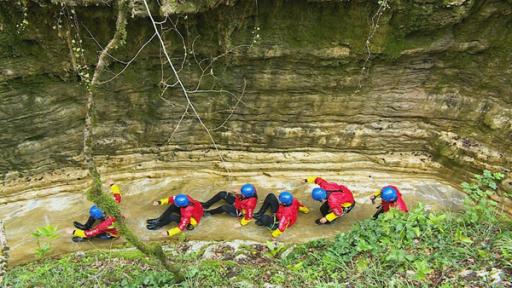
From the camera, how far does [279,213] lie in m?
7.54

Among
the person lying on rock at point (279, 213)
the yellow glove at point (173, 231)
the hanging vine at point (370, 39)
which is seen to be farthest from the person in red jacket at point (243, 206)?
the hanging vine at point (370, 39)

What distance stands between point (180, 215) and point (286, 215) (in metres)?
1.94

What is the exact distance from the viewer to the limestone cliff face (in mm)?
6652

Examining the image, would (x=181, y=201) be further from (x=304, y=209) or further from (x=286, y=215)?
(x=304, y=209)

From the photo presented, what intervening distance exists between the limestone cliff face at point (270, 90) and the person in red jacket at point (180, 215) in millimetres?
1125

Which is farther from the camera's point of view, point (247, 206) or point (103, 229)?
point (247, 206)

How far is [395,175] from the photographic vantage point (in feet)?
28.0

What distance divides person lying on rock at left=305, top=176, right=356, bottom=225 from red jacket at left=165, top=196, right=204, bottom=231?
2142 mm

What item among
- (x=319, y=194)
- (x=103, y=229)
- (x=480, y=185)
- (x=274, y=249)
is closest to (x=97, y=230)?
(x=103, y=229)

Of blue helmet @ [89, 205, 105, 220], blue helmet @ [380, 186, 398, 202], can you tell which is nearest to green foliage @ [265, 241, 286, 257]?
blue helmet @ [380, 186, 398, 202]

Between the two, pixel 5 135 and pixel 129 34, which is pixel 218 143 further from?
pixel 5 135

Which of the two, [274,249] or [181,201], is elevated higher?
[181,201]

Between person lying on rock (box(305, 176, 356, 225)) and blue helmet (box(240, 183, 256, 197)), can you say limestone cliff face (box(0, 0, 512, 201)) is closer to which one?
blue helmet (box(240, 183, 256, 197))

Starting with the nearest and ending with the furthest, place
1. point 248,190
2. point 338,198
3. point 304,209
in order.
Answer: point 338,198, point 248,190, point 304,209
